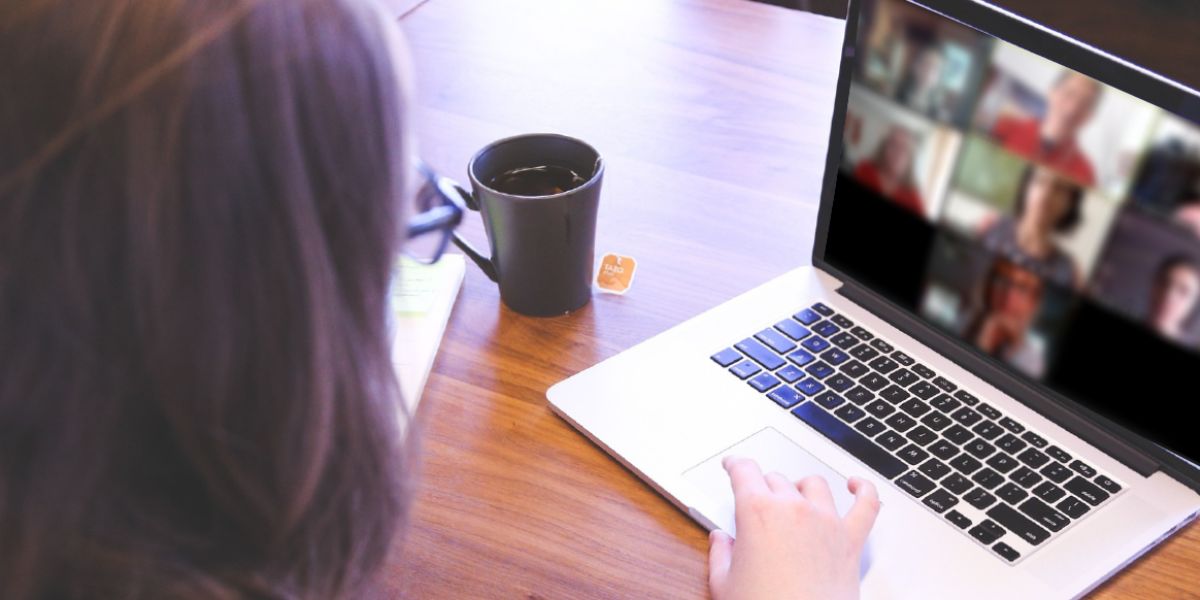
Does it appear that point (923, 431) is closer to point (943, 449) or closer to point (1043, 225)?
point (943, 449)

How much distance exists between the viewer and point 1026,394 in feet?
2.57

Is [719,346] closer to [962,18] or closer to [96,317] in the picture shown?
[962,18]

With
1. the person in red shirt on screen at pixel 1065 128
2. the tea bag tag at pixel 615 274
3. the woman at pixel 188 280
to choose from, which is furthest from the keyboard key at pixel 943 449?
the woman at pixel 188 280

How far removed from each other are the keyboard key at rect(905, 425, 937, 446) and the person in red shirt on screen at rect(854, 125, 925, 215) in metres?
0.17

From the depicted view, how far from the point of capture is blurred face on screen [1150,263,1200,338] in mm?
667

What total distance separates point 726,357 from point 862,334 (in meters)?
0.12

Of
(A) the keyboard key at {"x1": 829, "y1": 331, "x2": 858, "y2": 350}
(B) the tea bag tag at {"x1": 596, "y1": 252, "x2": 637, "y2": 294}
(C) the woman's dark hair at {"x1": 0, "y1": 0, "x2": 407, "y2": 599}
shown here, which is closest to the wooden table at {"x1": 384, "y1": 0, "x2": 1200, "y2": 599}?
(B) the tea bag tag at {"x1": 596, "y1": 252, "x2": 637, "y2": 294}

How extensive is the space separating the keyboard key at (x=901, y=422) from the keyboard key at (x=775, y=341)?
0.35 feet

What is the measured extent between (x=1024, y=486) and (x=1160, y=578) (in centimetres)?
10

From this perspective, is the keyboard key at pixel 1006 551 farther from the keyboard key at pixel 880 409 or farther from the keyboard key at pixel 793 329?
the keyboard key at pixel 793 329

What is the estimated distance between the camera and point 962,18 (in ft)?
2.43

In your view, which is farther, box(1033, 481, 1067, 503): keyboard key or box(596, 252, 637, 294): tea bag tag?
box(596, 252, 637, 294): tea bag tag

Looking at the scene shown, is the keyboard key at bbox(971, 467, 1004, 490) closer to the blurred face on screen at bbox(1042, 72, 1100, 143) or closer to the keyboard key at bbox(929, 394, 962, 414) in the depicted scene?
the keyboard key at bbox(929, 394, 962, 414)

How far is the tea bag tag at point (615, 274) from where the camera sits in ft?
3.07
